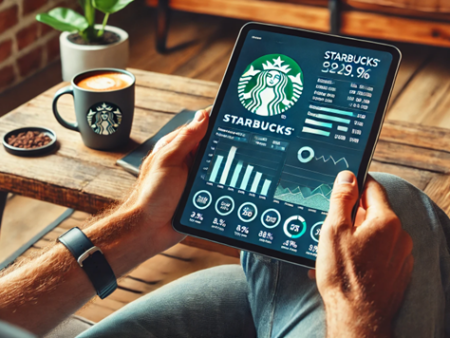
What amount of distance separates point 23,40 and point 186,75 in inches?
28.1

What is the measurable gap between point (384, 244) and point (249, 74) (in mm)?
317

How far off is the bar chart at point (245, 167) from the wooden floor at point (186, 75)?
14.2 inches

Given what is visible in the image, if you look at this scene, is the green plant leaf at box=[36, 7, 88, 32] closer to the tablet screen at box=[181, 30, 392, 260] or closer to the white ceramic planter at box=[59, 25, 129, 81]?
the white ceramic planter at box=[59, 25, 129, 81]

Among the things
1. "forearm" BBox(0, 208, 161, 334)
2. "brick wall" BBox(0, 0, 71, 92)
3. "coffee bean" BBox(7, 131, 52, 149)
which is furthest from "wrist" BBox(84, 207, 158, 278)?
"brick wall" BBox(0, 0, 71, 92)

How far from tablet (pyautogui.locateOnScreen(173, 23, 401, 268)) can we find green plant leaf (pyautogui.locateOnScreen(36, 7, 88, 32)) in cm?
78

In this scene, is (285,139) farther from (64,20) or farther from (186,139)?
(64,20)

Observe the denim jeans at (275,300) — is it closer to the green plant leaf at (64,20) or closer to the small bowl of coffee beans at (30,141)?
the small bowl of coffee beans at (30,141)

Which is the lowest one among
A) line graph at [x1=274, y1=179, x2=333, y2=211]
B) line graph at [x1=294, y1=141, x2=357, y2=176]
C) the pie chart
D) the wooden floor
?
the wooden floor

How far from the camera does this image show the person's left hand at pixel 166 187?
0.68 m

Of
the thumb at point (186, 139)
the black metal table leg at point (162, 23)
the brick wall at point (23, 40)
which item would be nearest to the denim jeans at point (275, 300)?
the thumb at point (186, 139)

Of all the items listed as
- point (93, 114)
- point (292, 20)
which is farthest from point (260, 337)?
point (292, 20)

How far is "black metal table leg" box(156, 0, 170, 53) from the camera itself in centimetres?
240

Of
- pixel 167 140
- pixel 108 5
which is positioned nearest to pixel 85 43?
pixel 108 5

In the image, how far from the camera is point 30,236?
137 centimetres
